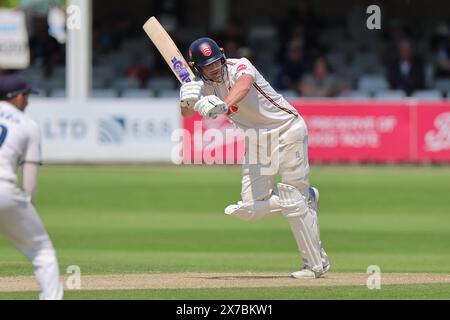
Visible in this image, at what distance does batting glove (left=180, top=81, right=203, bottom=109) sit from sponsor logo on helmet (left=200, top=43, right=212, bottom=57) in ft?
0.74

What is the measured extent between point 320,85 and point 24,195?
14.5m

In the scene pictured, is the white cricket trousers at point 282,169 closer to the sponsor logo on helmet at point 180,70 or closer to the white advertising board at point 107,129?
the sponsor logo on helmet at point 180,70

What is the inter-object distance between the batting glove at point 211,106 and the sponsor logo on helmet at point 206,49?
436 mm

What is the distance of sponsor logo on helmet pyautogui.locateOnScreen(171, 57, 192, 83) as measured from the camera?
8.91 meters

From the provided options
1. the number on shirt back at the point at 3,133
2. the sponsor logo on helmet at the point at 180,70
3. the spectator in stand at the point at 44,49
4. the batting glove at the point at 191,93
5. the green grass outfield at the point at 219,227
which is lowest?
the green grass outfield at the point at 219,227

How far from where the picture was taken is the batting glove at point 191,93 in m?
8.31

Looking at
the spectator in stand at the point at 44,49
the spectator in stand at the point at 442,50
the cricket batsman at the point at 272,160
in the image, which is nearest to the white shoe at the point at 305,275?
the cricket batsman at the point at 272,160

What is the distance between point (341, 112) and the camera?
63.3 feet

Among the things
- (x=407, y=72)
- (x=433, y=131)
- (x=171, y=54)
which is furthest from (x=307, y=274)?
(x=407, y=72)

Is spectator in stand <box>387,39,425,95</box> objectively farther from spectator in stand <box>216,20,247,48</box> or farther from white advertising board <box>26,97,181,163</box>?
white advertising board <box>26,97,181,163</box>

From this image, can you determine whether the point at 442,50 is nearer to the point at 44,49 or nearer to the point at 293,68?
the point at 293,68

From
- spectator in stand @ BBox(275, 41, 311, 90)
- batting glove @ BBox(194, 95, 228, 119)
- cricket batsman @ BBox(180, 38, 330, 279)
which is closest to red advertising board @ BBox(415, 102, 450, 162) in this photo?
spectator in stand @ BBox(275, 41, 311, 90)

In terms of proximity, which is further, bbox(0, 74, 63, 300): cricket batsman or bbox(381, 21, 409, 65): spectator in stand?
bbox(381, 21, 409, 65): spectator in stand

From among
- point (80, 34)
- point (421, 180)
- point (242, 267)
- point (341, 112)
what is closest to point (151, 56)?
point (80, 34)
